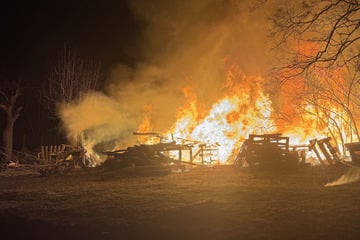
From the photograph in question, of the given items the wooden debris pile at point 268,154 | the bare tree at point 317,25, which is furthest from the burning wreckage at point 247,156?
the bare tree at point 317,25

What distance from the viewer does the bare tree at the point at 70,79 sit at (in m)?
26.7

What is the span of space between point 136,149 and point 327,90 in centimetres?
1034

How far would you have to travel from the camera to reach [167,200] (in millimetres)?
10023

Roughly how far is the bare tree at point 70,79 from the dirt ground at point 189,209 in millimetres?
12792

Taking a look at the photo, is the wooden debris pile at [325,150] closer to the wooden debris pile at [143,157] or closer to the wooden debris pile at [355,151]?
the wooden debris pile at [355,151]

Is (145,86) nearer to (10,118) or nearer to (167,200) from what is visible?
(10,118)

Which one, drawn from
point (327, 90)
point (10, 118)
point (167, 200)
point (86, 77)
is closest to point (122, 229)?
point (167, 200)

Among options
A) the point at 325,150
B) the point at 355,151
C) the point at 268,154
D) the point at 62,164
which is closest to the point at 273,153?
the point at 268,154

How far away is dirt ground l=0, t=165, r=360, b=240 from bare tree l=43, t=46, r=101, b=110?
12.8 metres

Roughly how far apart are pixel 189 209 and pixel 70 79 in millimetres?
20517

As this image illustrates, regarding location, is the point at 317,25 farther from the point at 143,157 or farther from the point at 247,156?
the point at 143,157

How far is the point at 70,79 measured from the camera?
2686 cm

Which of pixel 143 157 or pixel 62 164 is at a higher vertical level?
pixel 143 157

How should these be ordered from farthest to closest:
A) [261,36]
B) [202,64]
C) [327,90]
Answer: [202,64] → [261,36] → [327,90]
